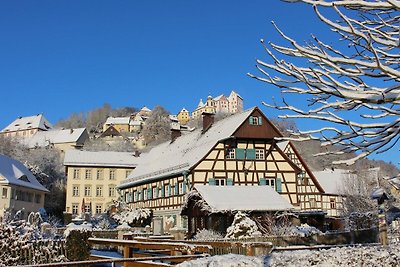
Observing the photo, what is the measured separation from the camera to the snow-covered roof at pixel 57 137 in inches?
4182

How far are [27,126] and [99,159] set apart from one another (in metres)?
76.0

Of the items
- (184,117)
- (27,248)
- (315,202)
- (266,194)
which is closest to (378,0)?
(27,248)

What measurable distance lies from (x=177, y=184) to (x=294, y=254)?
26.3 metres

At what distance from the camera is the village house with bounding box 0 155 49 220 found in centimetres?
4191

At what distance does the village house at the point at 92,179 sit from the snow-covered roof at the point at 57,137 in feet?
158

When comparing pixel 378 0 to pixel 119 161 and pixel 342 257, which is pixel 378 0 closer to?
pixel 342 257

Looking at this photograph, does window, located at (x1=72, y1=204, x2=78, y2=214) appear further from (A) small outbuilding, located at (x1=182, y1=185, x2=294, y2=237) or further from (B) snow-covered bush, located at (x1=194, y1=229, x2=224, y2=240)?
(B) snow-covered bush, located at (x1=194, y1=229, x2=224, y2=240)

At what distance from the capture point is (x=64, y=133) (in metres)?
109

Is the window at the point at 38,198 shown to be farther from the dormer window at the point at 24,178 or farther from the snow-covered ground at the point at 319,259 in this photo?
the snow-covered ground at the point at 319,259

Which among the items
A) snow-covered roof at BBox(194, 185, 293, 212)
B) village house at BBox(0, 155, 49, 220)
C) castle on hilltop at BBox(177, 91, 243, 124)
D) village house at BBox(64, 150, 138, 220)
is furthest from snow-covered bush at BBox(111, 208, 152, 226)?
castle on hilltop at BBox(177, 91, 243, 124)

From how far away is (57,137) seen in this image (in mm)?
107938

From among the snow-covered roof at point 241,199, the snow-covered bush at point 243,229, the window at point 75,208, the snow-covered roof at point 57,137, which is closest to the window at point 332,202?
the snow-covered roof at point 241,199

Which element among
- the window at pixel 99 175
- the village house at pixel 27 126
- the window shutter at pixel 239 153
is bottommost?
A: the window shutter at pixel 239 153

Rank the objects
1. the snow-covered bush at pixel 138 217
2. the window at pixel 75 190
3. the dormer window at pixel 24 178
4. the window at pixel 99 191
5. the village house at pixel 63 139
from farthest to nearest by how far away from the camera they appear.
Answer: the village house at pixel 63 139 < the window at pixel 99 191 < the window at pixel 75 190 < the dormer window at pixel 24 178 < the snow-covered bush at pixel 138 217
